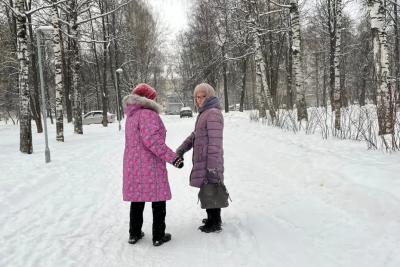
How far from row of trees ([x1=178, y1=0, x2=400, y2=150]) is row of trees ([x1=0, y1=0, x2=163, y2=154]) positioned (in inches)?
225

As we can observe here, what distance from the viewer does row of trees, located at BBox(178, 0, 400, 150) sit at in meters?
8.96

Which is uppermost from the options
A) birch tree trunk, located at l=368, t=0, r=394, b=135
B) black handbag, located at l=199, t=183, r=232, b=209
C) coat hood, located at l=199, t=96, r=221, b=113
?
birch tree trunk, located at l=368, t=0, r=394, b=135

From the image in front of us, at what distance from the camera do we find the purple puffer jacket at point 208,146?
3.98m

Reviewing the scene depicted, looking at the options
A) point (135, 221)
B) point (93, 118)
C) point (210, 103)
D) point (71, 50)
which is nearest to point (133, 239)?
point (135, 221)

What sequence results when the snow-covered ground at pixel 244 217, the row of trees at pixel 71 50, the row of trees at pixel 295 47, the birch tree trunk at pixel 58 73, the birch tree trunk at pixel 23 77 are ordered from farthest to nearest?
the birch tree trunk at pixel 58 73, the row of trees at pixel 71 50, the birch tree trunk at pixel 23 77, the row of trees at pixel 295 47, the snow-covered ground at pixel 244 217

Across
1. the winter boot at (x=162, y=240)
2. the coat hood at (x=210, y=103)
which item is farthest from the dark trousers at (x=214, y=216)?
the coat hood at (x=210, y=103)

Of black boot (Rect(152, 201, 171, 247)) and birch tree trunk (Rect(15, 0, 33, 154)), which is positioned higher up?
→ birch tree trunk (Rect(15, 0, 33, 154))

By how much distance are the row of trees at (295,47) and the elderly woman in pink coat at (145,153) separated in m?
4.83

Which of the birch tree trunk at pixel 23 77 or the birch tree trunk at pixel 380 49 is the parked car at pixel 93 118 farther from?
the birch tree trunk at pixel 380 49

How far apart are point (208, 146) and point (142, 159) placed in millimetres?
753

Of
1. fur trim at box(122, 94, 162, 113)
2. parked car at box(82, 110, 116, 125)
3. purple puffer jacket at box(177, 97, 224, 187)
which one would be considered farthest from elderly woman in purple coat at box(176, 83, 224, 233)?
parked car at box(82, 110, 116, 125)

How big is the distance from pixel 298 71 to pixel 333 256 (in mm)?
11713

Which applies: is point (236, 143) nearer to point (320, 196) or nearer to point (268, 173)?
point (268, 173)

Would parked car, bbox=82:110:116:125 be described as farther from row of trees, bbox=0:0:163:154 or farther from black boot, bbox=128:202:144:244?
black boot, bbox=128:202:144:244
